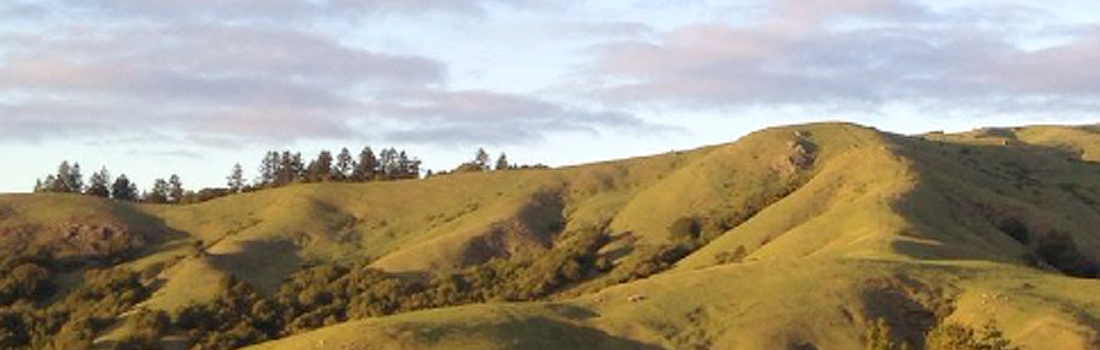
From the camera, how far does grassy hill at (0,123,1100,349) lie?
7250 centimetres

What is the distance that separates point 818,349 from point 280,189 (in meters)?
113

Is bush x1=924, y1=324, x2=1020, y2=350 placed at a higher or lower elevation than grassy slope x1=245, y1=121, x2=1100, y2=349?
lower

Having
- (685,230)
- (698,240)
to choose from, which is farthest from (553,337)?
(685,230)

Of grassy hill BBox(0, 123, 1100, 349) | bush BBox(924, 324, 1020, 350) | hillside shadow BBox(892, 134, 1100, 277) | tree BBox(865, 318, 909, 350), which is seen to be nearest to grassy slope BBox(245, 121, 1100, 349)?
grassy hill BBox(0, 123, 1100, 349)

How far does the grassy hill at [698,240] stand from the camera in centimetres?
7250

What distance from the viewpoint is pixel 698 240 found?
13162 cm

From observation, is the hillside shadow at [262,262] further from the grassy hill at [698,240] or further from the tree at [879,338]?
the tree at [879,338]

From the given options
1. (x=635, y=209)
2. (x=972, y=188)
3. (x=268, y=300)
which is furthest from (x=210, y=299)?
(x=972, y=188)

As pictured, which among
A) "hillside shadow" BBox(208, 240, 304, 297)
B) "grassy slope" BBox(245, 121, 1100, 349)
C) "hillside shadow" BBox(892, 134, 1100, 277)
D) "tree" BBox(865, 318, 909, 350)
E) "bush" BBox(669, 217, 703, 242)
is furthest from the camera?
"hillside shadow" BBox(208, 240, 304, 297)

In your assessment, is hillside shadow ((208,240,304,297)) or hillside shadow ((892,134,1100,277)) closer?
hillside shadow ((892,134,1100,277))

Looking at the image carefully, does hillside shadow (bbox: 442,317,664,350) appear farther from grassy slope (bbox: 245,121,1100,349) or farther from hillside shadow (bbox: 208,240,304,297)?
hillside shadow (bbox: 208,240,304,297)

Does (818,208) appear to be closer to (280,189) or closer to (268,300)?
(268,300)

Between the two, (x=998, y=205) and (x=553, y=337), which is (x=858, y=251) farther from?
(x=998, y=205)

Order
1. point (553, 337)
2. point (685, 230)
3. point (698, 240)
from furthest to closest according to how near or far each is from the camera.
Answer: point (685, 230) → point (698, 240) → point (553, 337)
